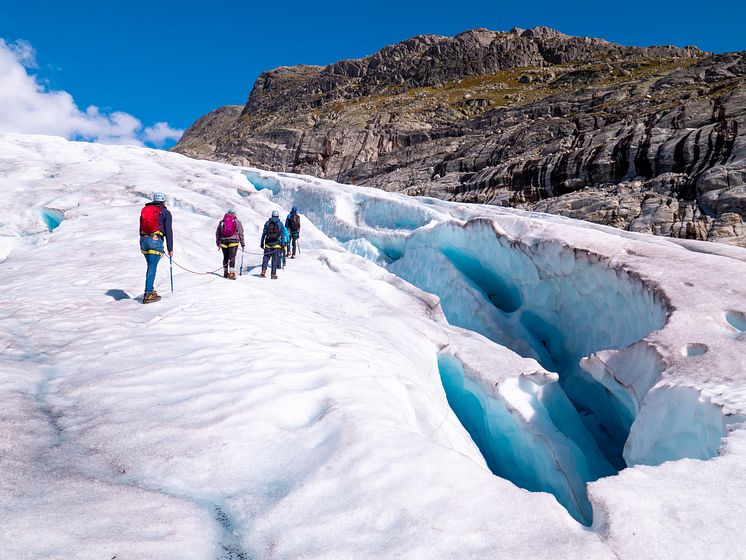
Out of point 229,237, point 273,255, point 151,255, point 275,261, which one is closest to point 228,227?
point 229,237

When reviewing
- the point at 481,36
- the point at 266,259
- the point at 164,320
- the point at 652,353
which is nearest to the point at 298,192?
the point at 266,259

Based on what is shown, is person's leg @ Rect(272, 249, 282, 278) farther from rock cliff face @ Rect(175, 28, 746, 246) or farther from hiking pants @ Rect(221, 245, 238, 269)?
rock cliff face @ Rect(175, 28, 746, 246)

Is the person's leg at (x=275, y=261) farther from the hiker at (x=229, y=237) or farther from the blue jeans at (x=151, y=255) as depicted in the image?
the blue jeans at (x=151, y=255)

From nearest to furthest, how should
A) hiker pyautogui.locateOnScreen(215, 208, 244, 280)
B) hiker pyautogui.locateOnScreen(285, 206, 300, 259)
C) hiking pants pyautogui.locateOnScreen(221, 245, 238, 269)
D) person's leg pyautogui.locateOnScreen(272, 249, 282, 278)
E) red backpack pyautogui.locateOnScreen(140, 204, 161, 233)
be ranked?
red backpack pyautogui.locateOnScreen(140, 204, 161, 233), hiker pyautogui.locateOnScreen(215, 208, 244, 280), hiking pants pyautogui.locateOnScreen(221, 245, 238, 269), person's leg pyautogui.locateOnScreen(272, 249, 282, 278), hiker pyautogui.locateOnScreen(285, 206, 300, 259)

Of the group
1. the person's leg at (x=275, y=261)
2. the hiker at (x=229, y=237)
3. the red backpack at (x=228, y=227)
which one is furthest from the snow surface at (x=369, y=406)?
the red backpack at (x=228, y=227)

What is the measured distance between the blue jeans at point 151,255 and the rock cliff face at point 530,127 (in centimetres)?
2458

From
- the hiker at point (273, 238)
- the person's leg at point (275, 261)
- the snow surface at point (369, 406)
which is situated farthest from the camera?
the person's leg at point (275, 261)

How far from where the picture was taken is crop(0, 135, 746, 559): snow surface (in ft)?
9.07

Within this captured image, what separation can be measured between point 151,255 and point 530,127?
157ft

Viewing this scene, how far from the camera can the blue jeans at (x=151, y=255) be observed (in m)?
8.46

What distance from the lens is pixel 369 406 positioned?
453 centimetres

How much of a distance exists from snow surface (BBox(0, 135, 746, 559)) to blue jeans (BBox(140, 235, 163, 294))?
1.73 ft

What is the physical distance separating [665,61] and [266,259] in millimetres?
100469

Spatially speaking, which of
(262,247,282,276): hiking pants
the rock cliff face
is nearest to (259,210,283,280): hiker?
(262,247,282,276): hiking pants
